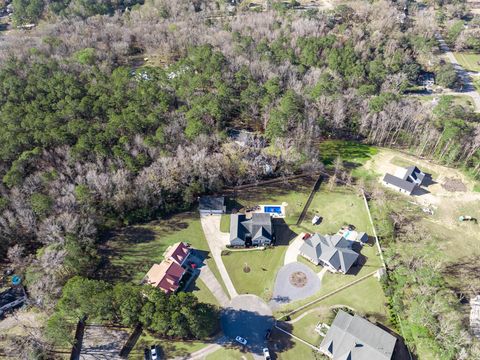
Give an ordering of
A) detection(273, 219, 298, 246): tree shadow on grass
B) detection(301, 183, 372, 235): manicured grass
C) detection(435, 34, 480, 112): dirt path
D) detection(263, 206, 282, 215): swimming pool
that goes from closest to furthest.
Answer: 1. detection(273, 219, 298, 246): tree shadow on grass
2. detection(301, 183, 372, 235): manicured grass
3. detection(263, 206, 282, 215): swimming pool
4. detection(435, 34, 480, 112): dirt path

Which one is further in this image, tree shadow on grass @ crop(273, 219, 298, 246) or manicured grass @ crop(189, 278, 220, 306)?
tree shadow on grass @ crop(273, 219, 298, 246)

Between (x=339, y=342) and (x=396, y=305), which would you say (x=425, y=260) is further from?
(x=339, y=342)

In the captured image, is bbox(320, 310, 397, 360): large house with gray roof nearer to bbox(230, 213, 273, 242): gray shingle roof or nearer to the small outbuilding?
bbox(230, 213, 273, 242): gray shingle roof

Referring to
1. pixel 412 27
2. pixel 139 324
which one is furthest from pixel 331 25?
pixel 139 324

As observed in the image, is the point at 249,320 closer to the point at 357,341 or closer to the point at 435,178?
the point at 357,341

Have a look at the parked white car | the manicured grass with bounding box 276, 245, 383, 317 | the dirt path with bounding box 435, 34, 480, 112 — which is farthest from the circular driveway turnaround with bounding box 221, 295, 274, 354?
the dirt path with bounding box 435, 34, 480, 112

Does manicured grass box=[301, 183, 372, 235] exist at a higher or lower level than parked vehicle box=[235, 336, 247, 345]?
higher
